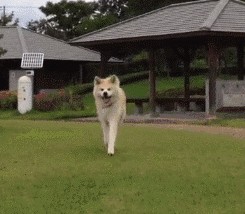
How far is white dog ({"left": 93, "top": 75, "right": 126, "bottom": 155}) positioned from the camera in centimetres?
1201

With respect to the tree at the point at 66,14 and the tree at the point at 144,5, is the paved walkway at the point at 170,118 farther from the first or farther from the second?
the tree at the point at 66,14

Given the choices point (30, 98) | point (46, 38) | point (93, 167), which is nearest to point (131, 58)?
point (46, 38)

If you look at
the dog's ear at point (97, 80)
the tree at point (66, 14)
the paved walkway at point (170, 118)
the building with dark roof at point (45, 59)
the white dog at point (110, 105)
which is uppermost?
the tree at point (66, 14)

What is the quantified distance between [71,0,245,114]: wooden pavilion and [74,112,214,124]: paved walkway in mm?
575

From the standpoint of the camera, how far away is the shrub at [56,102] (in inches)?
1104

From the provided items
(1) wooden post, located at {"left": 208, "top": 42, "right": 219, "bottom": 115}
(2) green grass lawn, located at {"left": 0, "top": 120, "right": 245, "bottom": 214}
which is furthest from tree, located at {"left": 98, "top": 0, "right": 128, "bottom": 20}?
(2) green grass lawn, located at {"left": 0, "top": 120, "right": 245, "bottom": 214}

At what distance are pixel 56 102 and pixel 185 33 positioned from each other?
7.44m

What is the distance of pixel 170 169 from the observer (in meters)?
10.4

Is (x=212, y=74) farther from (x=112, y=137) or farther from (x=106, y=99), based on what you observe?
(x=112, y=137)

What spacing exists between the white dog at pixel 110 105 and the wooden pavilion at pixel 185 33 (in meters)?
10.5

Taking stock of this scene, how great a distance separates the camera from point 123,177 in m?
9.73

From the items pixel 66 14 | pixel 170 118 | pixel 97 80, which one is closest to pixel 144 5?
pixel 66 14

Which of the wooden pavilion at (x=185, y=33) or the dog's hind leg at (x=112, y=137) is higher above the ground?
the wooden pavilion at (x=185, y=33)

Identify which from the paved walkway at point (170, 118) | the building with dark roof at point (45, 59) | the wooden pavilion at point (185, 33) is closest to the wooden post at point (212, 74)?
the wooden pavilion at point (185, 33)
